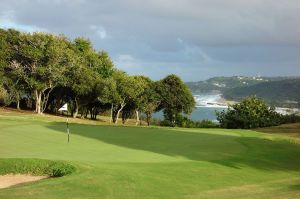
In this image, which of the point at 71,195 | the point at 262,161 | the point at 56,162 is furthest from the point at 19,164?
the point at 262,161

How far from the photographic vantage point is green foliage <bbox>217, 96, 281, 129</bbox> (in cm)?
6331

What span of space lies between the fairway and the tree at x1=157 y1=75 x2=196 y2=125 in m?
53.4

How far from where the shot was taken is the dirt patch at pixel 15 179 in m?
16.8

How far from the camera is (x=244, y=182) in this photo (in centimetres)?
1767

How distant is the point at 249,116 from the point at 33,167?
5029cm

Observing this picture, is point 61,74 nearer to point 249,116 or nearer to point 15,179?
point 249,116

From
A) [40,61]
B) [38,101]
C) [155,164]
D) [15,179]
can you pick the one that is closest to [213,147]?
[155,164]

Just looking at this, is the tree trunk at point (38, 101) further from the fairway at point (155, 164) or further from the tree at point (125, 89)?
the fairway at point (155, 164)

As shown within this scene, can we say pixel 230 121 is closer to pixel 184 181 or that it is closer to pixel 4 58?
pixel 4 58

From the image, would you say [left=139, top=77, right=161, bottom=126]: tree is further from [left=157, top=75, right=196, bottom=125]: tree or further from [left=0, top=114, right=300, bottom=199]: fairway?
[left=0, top=114, right=300, bottom=199]: fairway

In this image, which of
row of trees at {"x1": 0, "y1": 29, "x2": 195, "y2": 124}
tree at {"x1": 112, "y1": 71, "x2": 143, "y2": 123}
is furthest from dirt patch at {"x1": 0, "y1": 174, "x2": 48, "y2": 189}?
tree at {"x1": 112, "y1": 71, "x2": 143, "y2": 123}

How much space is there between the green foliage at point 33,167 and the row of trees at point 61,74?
4723 cm

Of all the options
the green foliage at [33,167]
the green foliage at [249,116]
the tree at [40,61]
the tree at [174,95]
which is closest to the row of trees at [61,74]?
the tree at [40,61]

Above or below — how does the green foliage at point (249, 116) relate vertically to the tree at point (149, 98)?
below
